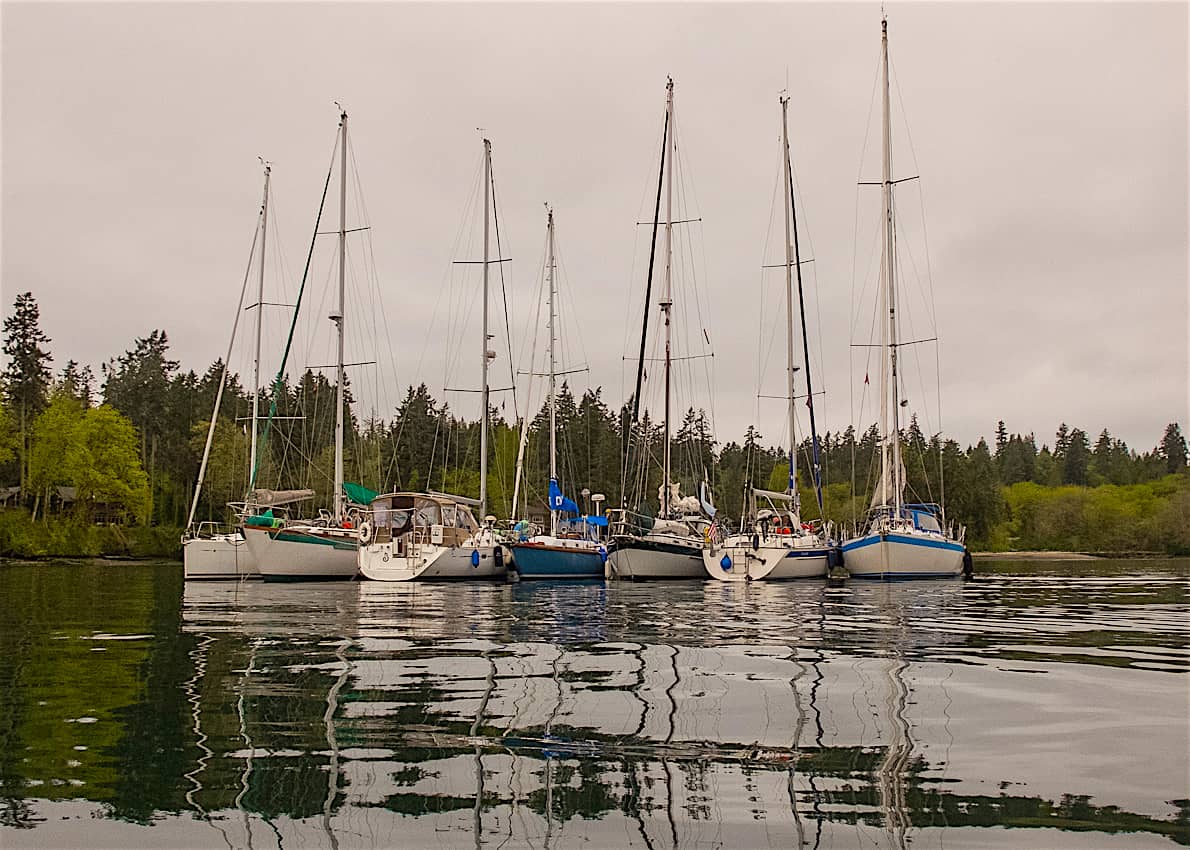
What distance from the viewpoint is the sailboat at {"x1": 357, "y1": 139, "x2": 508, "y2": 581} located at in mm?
46375

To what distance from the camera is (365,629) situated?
854 inches

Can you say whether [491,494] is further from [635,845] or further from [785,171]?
[635,845]

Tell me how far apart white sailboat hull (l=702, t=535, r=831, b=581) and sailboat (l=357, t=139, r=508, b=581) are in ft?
31.8

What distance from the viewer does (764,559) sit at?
48125 mm

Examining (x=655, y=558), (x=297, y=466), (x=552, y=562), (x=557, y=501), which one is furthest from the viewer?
(x=297, y=466)

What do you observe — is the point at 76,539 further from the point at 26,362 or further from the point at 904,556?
the point at 904,556

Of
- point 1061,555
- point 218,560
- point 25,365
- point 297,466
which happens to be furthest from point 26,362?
point 1061,555

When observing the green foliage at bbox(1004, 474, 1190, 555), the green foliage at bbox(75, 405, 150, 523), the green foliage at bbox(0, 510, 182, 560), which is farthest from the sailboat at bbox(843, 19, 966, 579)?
the green foliage at bbox(1004, 474, 1190, 555)

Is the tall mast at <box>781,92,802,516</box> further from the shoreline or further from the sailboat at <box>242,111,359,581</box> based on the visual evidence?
the shoreline

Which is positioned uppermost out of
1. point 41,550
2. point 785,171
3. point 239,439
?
point 785,171

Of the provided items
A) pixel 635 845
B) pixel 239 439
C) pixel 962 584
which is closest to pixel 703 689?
pixel 635 845

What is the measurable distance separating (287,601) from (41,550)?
61.5 metres

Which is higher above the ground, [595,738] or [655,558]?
[595,738]

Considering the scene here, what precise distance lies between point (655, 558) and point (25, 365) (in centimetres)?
8086
